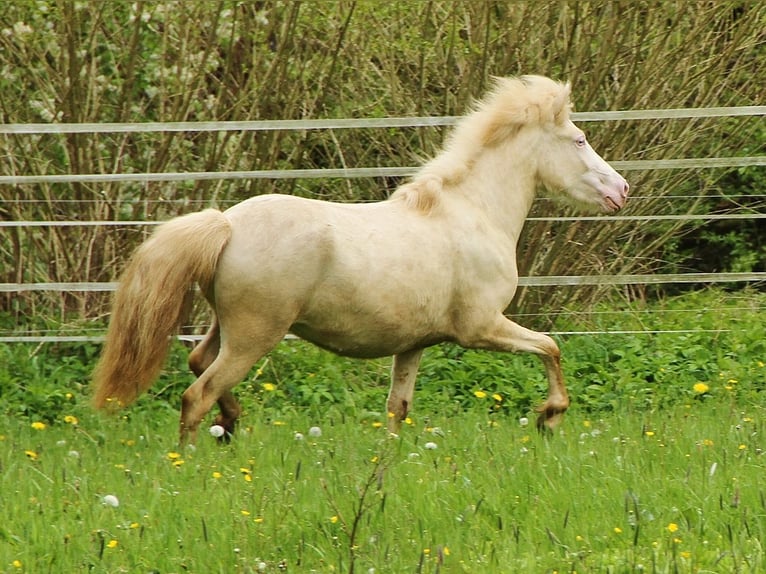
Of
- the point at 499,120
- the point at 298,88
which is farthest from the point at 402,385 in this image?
the point at 298,88

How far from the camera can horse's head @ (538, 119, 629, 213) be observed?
21.4 feet

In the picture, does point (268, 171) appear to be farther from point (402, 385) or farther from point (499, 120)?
point (402, 385)

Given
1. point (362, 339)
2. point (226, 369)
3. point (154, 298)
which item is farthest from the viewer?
point (362, 339)

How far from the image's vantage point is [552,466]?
5023 millimetres

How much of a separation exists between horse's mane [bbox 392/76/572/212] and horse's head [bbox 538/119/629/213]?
3.8 inches

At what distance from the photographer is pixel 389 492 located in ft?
15.3

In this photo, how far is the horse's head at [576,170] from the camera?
21.4 ft

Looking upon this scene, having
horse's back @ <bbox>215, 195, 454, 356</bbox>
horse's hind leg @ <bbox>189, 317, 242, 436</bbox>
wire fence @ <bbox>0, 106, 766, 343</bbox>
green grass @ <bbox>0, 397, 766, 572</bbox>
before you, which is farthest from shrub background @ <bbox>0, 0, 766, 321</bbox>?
green grass @ <bbox>0, 397, 766, 572</bbox>

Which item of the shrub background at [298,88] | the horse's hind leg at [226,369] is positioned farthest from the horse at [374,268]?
the shrub background at [298,88]

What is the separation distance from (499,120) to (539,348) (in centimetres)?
119

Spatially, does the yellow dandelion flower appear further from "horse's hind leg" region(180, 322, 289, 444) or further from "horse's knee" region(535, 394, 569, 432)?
"horse's hind leg" region(180, 322, 289, 444)

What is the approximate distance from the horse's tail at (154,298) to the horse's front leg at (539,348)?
1467 millimetres

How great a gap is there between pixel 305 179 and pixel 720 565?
501 cm

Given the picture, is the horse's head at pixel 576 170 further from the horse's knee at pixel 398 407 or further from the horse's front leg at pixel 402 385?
the horse's knee at pixel 398 407
